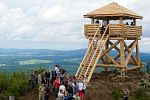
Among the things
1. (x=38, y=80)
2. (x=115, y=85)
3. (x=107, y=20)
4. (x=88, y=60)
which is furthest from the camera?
(x=107, y=20)

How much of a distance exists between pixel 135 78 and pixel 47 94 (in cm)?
1011

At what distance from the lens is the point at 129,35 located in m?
38.4

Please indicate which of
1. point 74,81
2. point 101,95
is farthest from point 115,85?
point 74,81

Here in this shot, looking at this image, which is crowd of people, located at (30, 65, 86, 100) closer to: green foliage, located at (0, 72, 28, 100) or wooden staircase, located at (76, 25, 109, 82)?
green foliage, located at (0, 72, 28, 100)

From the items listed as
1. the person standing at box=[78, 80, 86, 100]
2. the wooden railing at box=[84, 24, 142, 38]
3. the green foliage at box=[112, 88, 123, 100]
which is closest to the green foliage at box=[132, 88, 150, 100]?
the green foliage at box=[112, 88, 123, 100]

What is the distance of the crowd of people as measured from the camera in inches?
1129

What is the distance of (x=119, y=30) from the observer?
3794 centimetres

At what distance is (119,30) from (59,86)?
9.90m

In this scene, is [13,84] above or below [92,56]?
below

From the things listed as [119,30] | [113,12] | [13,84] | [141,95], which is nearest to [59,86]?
[13,84]

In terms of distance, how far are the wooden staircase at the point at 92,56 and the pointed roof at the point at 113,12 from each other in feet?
4.02

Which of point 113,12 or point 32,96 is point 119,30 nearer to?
point 113,12

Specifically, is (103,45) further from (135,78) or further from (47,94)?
(47,94)

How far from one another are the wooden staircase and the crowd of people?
12.8 ft
